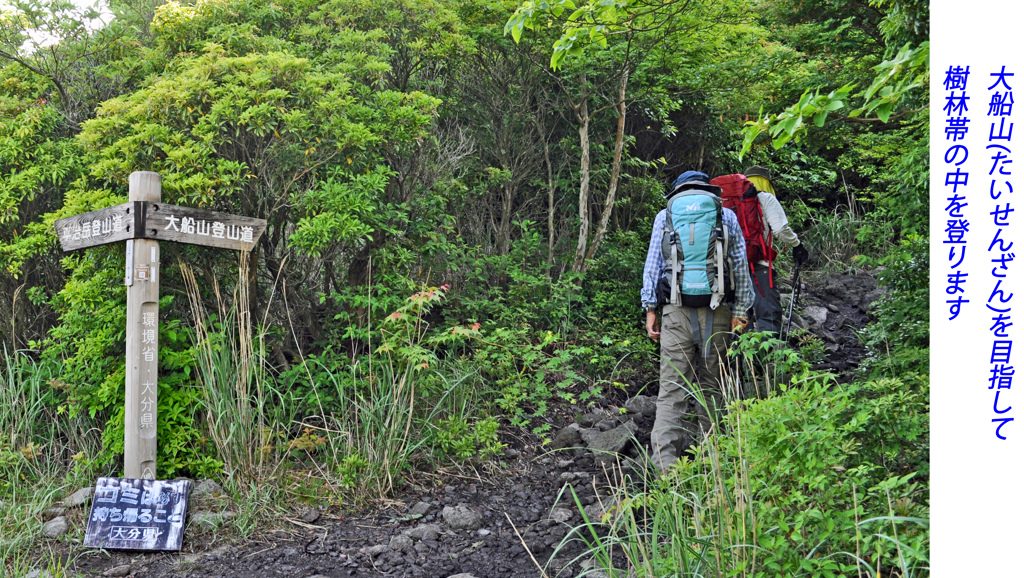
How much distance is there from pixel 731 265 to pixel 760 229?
1127mm

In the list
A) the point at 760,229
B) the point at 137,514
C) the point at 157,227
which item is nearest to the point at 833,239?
the point at 760,229

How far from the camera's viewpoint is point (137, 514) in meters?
4.17

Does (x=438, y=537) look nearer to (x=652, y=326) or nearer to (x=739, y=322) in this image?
(x=652, y=326)

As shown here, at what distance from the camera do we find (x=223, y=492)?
4.50 meters

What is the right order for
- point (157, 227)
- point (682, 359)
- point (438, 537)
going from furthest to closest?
1. point (682, 359)
2. point (157, 227)
3. point (438, 537)

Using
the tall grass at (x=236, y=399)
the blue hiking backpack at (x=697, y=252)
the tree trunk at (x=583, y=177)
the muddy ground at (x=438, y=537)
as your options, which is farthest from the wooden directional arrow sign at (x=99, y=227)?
the tree trunk at (x=583, y=177)

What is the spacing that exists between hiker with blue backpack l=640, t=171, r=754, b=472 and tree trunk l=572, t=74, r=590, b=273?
2147 millimetres

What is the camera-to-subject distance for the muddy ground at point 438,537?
3785 mm

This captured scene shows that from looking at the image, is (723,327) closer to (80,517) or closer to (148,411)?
(148,411)

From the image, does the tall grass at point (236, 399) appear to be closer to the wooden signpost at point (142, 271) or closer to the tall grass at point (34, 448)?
the wooden signpost at point (142, 271)

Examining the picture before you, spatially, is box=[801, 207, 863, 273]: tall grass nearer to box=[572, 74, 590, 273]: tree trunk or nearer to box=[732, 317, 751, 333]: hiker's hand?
box=[572, 74, 590, 273]: tree trunk

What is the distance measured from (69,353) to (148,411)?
1325 millimetres
